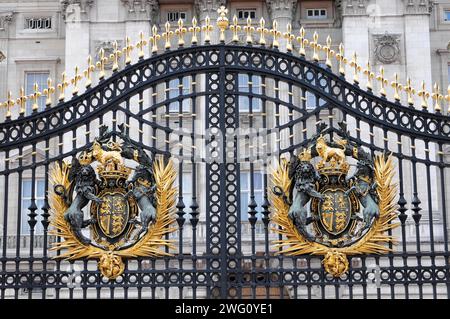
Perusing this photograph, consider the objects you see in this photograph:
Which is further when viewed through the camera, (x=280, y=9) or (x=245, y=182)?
(x=280, y=9)

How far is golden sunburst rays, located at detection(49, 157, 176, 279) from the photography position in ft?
43.8

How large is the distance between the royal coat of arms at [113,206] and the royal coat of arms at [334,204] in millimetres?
1621

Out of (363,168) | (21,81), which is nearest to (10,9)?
(21,81)

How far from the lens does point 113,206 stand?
13.5 m

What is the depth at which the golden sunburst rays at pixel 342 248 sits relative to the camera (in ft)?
43.4

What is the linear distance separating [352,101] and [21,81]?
19.5 meters

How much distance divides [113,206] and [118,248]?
59 cm

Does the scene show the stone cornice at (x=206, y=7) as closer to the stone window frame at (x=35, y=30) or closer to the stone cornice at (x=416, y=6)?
the stone window frame at (x=35, y=30)

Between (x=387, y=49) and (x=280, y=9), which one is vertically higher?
(x=280, y=9)

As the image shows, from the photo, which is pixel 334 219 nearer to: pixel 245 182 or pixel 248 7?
pixel 245 182

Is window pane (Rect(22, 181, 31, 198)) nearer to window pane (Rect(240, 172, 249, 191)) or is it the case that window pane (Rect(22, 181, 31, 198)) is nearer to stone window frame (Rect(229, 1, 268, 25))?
window pane (Rect(240, 172, 249, 191))

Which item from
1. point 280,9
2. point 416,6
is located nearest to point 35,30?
point 280,9
